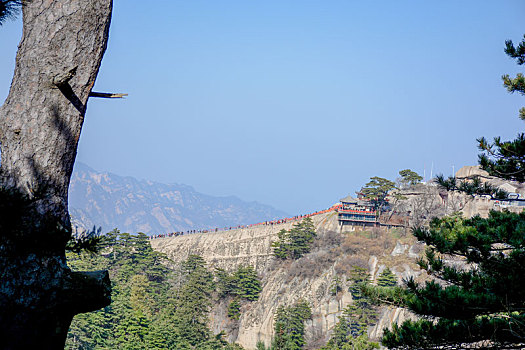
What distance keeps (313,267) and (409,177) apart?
1101 centimetres

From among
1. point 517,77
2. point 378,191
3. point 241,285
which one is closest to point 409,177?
point 378,191

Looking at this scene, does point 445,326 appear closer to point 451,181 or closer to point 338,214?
point 451,181

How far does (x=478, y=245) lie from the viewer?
7832 mm

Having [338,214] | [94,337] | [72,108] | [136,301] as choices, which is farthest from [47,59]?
[338,214]

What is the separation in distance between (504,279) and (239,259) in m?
37.3

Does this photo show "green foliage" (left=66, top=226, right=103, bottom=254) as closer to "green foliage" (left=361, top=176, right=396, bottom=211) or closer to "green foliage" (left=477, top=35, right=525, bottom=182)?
"green foliage" (left=477, top=35, right=525, bottom=182)

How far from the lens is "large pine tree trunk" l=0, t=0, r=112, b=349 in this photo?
9.12ft

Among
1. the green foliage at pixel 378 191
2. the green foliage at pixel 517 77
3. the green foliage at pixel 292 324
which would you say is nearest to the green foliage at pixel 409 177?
the green foliage at pixel 378 191

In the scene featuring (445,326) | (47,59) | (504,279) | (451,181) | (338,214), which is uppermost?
(338,214)

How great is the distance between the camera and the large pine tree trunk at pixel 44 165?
2779 mm

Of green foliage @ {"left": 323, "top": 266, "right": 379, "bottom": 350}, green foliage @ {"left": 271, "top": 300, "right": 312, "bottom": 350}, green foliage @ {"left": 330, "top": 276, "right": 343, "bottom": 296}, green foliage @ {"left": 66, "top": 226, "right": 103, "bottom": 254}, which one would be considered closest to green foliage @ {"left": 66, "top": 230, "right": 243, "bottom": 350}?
green foliage @ {"left": 271, "top": 300, "right": 312, "bottom": 350}

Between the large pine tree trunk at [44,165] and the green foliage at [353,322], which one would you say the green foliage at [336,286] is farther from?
the large pine tree trunk at [44,165]

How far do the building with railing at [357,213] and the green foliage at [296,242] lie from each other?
8.64 ft

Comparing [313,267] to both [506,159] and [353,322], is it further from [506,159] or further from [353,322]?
[506,159]
